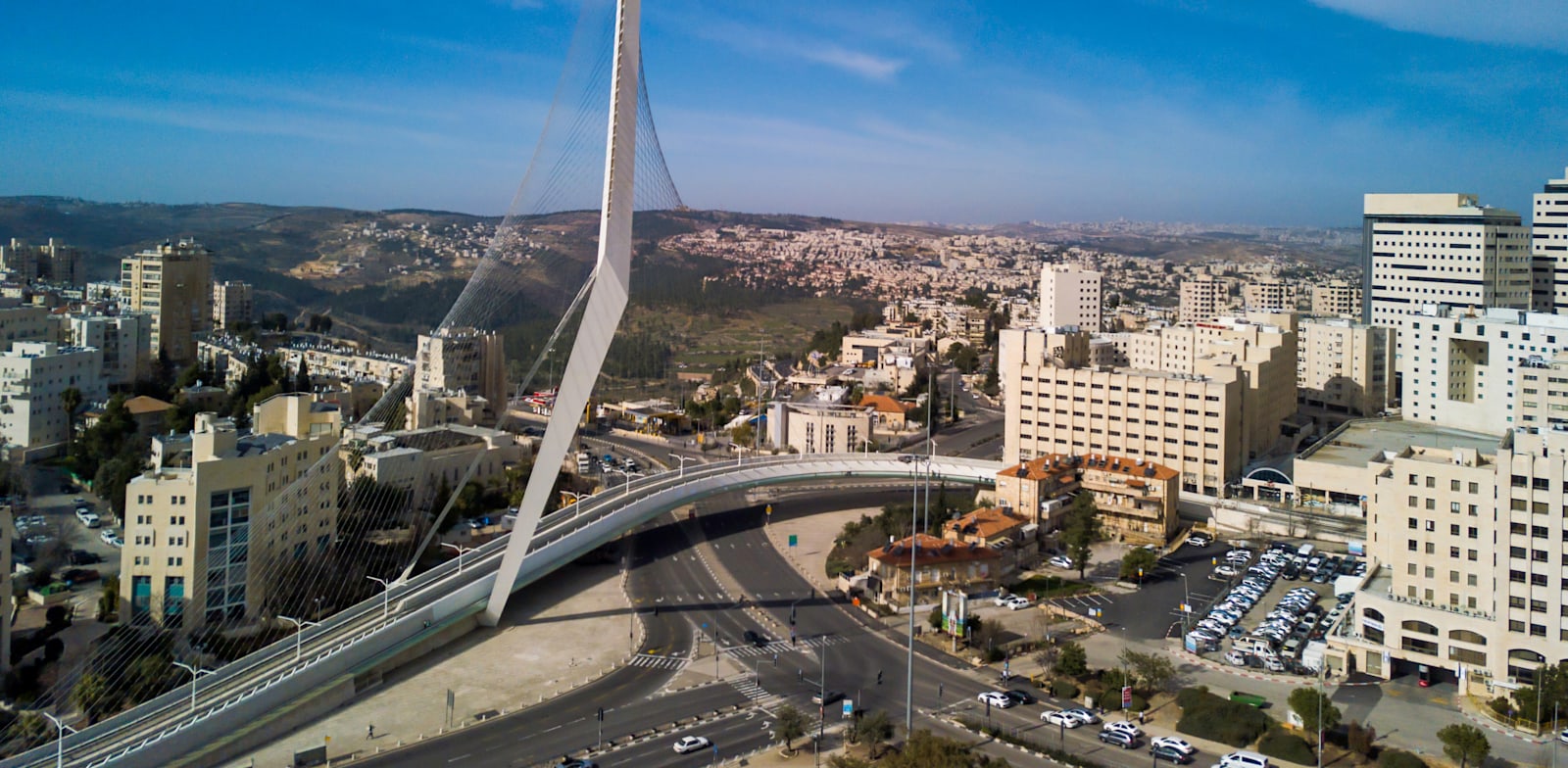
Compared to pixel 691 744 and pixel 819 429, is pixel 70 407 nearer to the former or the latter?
pixel 819 429

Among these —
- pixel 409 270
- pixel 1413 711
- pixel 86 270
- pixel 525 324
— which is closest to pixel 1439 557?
pixel 1413 711

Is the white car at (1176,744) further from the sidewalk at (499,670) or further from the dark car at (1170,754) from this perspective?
the sidewalk at (499,670)

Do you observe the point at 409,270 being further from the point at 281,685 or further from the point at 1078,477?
the point at 281,685

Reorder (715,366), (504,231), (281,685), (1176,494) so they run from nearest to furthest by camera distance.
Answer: (281,685) → (504,231) → (1176,494) → (715,366)

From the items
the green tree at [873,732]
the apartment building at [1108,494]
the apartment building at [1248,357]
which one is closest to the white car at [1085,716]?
the green tree at [873,732]

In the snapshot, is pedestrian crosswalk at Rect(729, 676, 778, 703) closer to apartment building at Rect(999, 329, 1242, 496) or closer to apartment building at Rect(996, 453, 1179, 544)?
apartment building at Rect(996, 453, 1179, 544)

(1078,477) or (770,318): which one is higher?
(770,318)

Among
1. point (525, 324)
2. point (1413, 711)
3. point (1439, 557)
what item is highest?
point (525, 324)
